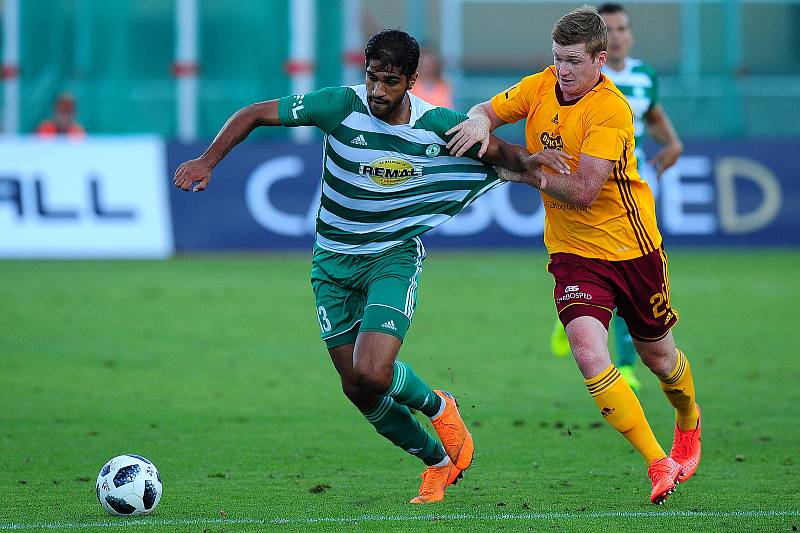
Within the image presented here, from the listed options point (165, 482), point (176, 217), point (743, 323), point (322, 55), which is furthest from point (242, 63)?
point (165, 482)

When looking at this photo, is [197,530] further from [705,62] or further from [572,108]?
[705,62]

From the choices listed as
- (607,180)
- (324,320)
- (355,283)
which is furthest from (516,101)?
(324,320)

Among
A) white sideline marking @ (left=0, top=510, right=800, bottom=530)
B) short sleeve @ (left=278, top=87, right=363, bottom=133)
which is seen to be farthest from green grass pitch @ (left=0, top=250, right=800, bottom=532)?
short sleeve @ (left=278, top=87, right=363, bottom=133)

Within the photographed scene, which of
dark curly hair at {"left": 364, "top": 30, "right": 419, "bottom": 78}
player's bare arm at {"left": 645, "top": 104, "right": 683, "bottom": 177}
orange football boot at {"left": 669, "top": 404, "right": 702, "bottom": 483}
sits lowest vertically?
orange football boot at {"left": 669, "top": 404, "right": 702, "bottom": 483}

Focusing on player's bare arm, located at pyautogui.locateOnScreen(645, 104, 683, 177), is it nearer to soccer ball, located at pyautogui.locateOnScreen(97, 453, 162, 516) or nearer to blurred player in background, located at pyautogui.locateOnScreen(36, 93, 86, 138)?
A: soccer ball, located at pyautogui.locateOnScreen(97, 453, 162, 516)

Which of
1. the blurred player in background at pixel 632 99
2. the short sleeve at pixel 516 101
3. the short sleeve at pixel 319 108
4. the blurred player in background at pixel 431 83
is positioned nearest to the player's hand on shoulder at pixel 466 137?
the short sleeve at pixel 516 101

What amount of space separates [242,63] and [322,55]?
124cm

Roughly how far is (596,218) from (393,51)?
1.19 metres

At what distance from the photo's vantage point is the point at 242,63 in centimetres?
2162

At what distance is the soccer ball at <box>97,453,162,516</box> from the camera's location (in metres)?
5.81

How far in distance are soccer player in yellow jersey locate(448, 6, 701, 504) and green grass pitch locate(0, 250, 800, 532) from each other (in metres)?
0.47

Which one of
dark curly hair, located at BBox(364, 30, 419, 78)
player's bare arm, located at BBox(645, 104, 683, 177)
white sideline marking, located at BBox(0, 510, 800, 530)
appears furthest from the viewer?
player's bare arm, located at BBox(645, 104, 683, 177)

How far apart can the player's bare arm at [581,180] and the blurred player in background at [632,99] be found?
298 cm

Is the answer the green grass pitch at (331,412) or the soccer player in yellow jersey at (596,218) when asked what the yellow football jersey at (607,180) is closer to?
the soccer player in yellow jersey at (596,218)
